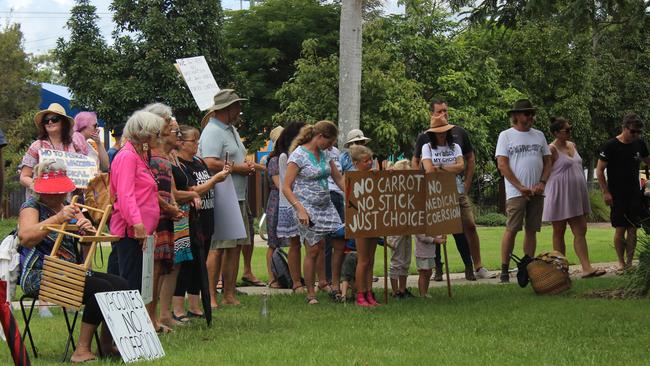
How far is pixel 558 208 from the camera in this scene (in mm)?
13586

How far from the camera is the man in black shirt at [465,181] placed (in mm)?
12711

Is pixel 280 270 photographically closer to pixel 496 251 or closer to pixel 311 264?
pixel 311 264

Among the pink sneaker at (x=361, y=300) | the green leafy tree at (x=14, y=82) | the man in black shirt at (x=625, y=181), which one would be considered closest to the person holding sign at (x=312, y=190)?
the pink sneaker at (x=361, y=300)

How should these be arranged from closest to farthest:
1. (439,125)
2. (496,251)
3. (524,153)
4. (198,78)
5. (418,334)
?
1. (418,334)
2. (439,125)
3. (524,153)
4. (198,78)
5. (496,251)

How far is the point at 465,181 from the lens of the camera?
42.7 ft

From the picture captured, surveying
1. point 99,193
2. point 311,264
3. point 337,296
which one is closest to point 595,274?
point 337,296

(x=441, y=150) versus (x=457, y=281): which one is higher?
(x=441, y=150)

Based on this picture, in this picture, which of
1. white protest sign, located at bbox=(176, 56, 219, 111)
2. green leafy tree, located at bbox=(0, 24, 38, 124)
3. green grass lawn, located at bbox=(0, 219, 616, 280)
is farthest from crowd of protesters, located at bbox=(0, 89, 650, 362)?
green leafy tree, located at bbox=(0, 24, 38, 124)

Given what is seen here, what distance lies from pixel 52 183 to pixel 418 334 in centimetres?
314

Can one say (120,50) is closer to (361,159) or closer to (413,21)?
(413,21)

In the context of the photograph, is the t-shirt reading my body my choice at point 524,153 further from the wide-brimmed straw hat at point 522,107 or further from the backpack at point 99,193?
the backpack at point 99,193

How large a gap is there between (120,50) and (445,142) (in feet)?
74.9

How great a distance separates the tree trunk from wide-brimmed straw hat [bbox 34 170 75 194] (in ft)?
29.5

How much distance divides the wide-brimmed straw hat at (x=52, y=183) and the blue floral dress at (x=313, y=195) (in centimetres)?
378
